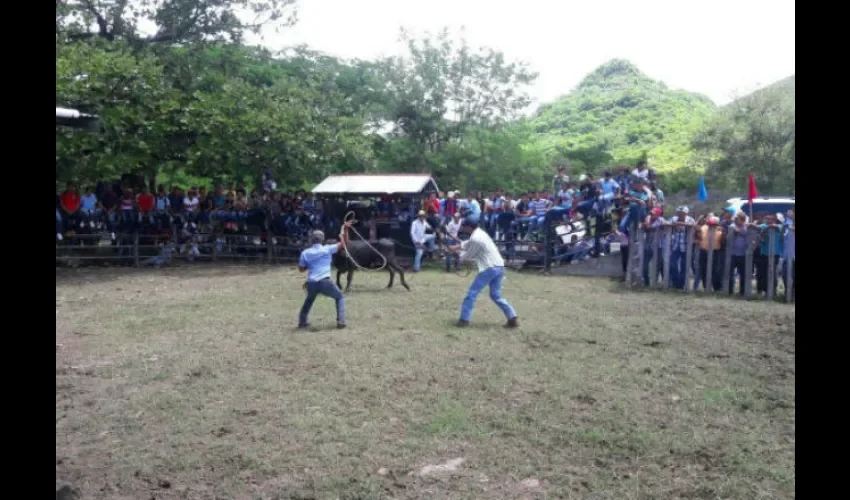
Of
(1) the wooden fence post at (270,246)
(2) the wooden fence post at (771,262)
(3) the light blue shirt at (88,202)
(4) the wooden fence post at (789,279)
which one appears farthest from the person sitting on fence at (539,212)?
(3) the light blue shirt at (88,202)

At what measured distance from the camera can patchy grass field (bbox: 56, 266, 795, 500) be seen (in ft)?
17.2

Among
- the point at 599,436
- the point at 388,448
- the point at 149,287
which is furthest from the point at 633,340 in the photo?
the point at 149,287

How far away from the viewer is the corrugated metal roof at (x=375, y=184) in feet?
65.5

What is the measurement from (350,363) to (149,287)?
9.16 meters

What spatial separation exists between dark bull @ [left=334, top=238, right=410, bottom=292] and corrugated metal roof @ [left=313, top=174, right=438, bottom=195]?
4691mm

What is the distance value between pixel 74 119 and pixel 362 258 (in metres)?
11.0

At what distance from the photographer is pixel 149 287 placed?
52.1 feet

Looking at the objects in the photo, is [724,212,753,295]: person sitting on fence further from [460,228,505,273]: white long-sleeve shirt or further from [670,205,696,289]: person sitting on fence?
[460,228,505,273]: white long-sleeve shirt

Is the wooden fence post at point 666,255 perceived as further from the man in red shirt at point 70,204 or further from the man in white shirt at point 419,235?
the man in red shirt at point 70,204

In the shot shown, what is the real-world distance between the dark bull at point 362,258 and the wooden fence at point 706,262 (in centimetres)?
535

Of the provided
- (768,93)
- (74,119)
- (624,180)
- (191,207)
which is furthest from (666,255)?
(768,93)

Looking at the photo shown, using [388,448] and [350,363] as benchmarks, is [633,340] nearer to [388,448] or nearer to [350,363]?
[350,363]

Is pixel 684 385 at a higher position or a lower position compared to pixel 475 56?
lower

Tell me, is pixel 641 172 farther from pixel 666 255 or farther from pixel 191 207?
pixel 191 207
